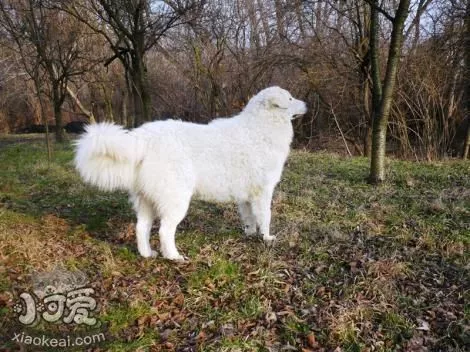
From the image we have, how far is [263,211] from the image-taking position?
184 inches

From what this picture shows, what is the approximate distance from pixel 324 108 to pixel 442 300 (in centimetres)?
1201

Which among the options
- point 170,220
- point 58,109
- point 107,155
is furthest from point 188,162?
point 58,109

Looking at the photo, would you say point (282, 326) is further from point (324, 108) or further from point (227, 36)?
point (227, 36)

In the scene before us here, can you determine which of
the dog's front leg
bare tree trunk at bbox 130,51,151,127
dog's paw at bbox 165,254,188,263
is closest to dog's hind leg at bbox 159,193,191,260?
dog's paw at bbox 165,254,188,263

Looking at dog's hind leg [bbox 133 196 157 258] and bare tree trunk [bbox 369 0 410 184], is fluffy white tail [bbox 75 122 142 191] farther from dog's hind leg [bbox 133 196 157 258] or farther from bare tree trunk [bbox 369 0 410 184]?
bare tree trunk [bbox 369 0 410 184]

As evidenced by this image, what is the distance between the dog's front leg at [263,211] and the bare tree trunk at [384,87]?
10.5 feet

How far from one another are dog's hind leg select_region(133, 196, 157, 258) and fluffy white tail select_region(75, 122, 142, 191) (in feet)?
1.19

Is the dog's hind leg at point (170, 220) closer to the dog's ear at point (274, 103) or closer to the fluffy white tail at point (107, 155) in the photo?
the fluffy white tail at point (107, 155)

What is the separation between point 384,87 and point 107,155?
5.05 metres

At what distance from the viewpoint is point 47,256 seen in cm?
400

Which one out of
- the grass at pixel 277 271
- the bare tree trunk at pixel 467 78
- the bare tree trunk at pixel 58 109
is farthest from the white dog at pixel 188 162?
the bare tree trunk at pixel 58 109

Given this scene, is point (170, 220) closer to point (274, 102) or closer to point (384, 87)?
point (274, 102)

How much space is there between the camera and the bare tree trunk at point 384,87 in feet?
20.9

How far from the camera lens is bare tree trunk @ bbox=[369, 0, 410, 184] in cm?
637
